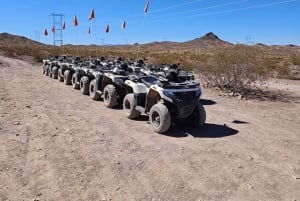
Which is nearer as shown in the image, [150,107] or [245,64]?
[150,107]

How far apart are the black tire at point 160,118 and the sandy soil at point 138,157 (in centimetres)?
21

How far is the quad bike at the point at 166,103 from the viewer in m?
7.57

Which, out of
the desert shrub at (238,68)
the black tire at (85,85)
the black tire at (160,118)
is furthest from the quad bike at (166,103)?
the desert shrub at (238,68)

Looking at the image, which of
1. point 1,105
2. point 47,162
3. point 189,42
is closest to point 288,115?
point 47,162

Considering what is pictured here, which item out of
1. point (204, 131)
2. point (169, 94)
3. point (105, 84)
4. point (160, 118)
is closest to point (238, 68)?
point (105, 84)

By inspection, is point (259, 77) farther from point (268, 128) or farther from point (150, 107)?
point (150, 107)

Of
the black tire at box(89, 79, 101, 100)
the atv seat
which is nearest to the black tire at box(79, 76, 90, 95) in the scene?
the black tire at box(89, 79, 101, 100)

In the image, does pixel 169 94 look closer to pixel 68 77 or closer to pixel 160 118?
pixel 160 118

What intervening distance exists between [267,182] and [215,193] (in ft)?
3.16

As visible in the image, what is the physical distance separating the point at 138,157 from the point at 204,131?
255cm

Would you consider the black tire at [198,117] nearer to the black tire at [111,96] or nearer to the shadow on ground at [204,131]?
the shadow on ground at [204,131]

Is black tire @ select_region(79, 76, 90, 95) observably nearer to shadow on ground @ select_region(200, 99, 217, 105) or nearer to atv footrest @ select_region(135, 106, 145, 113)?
shadow on ground @ select_region(200, 99, 217, 105)

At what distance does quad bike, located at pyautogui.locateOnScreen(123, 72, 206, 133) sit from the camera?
298 inches

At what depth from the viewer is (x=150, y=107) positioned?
838cm
